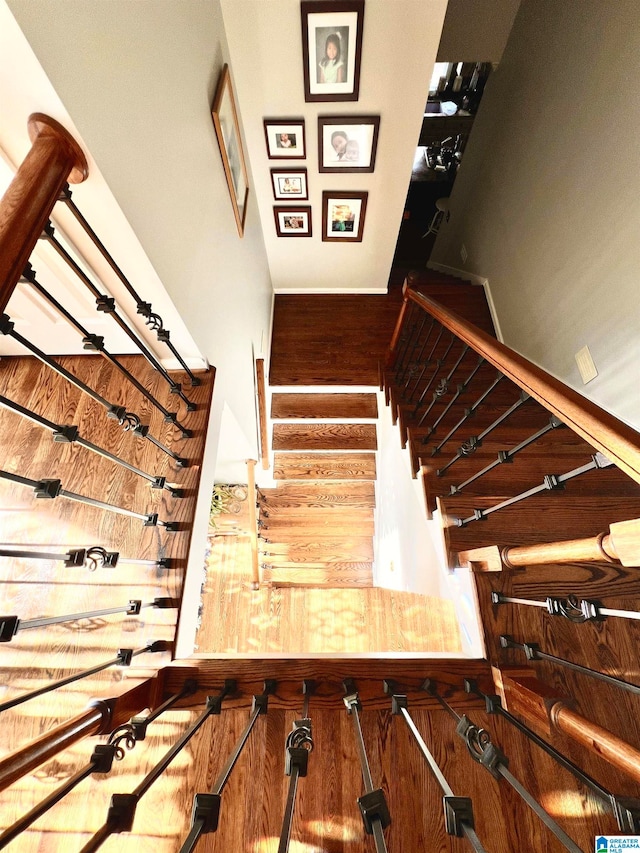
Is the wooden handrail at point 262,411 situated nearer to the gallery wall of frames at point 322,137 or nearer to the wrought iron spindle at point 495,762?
the gallery wall of frames at point 322,137

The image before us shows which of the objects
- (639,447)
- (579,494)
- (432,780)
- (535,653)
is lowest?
(432,780)

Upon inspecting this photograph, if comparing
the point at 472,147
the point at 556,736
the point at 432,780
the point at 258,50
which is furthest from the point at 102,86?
the point at 472,147

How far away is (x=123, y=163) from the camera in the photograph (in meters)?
1.08

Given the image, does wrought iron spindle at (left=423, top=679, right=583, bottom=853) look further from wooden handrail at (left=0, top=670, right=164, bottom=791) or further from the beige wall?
the beige wall

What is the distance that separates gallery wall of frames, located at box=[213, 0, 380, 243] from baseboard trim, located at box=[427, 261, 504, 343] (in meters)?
1.41

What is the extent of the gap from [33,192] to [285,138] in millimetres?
2414

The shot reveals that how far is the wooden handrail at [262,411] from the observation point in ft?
10.1

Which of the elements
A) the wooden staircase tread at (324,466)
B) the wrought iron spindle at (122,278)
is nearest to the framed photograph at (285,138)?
the wrought iron spindle at (122,278)

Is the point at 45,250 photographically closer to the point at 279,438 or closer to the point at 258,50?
the point at 258,50

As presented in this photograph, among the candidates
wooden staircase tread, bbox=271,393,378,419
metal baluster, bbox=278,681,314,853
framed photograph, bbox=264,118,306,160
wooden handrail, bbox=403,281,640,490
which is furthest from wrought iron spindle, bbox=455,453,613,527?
framed photograph, bbox=264,118,306,160

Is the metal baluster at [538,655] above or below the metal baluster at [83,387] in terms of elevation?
below

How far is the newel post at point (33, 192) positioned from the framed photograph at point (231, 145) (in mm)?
1173

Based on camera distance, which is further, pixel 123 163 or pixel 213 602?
pixel 213 602

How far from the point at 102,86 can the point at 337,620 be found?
325cm
